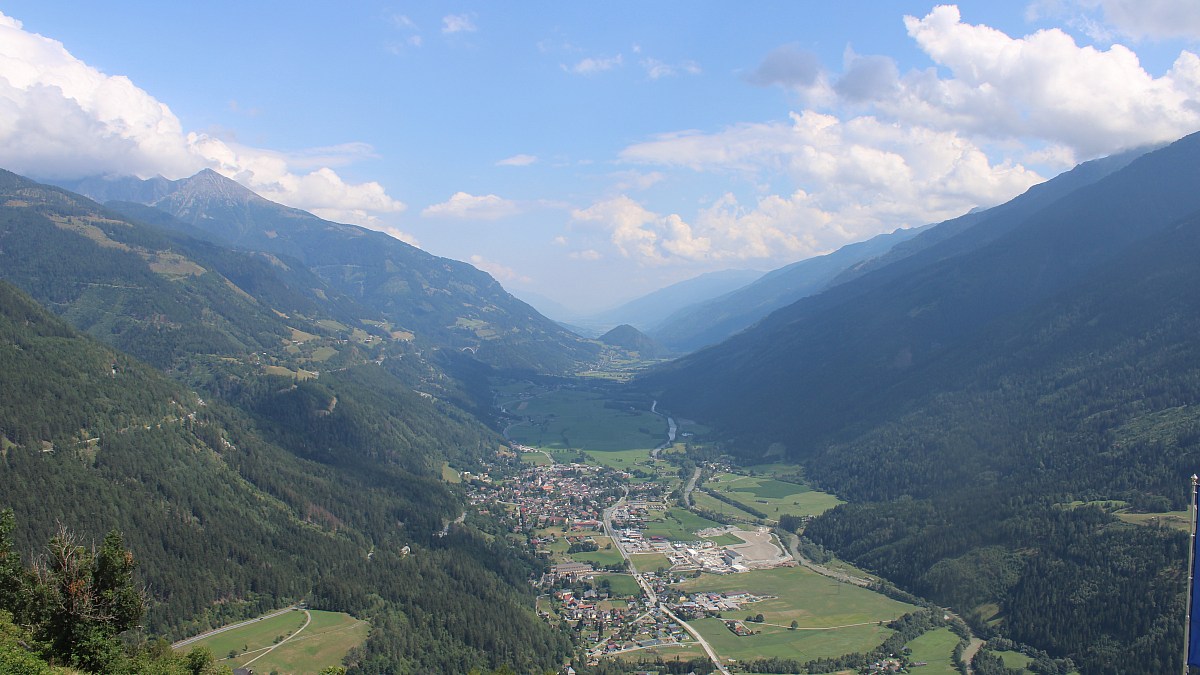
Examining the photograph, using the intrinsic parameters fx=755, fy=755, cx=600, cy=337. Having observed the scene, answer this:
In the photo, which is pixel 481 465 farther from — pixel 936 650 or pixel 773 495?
pixel 936 650

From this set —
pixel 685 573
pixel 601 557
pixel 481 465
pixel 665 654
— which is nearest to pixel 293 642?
pixel 665 654

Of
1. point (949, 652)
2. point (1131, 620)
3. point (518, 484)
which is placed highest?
point (1131, 620)

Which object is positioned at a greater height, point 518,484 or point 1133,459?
point 1133,459

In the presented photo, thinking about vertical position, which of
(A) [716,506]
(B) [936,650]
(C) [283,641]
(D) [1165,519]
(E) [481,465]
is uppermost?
(D) [1165,519]

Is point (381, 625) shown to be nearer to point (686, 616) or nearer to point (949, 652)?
point (686, 616)

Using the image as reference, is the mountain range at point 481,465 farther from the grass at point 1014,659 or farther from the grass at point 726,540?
the grass at point 726,540

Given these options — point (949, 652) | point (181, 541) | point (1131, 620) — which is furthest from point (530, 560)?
point (1131, 620)

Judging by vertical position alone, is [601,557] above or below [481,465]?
above
